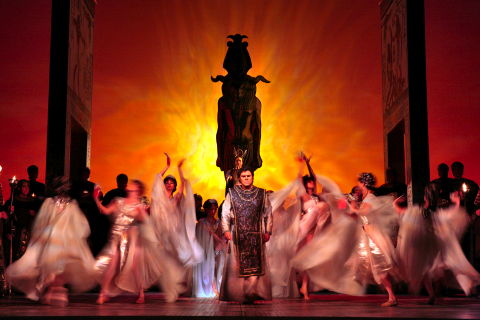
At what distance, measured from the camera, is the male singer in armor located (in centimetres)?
854

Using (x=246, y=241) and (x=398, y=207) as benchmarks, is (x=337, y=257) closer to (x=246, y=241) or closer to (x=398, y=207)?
(x=398, y=207)

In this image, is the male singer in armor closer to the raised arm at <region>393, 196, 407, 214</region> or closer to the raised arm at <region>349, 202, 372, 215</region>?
the raised arm at <region>349, 202, 372, 215</region>

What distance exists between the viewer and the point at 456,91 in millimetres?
14547

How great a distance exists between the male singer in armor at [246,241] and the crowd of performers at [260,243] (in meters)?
0.01

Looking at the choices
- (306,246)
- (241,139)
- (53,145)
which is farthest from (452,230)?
(53,145)

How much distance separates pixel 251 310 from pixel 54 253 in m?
2.36

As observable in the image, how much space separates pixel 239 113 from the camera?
467 inches

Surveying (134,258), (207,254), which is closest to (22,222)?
(134,258)

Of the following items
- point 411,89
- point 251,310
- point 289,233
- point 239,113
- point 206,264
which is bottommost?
point 251,310

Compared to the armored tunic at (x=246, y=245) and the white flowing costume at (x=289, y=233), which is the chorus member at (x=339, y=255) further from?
the armored tunic at (x=246, y=245)

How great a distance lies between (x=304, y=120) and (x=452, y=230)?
7.07 meters

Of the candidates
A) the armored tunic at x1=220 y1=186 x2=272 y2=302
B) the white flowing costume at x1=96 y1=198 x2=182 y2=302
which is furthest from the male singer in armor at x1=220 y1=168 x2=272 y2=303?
the white flowing costume at x1=96 y1=198 x2=182 y2=302

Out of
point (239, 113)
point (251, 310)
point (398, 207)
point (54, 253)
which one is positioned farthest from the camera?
point (239, 113)

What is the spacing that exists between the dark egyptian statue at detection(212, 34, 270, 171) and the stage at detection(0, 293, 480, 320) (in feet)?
11.6
